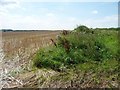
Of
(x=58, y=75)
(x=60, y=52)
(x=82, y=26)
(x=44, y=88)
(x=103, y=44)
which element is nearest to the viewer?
(x=44, y=88)

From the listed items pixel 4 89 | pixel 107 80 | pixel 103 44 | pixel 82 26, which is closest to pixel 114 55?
pixel 103 44

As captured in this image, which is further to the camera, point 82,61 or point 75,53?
point 75,53

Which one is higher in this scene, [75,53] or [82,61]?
[75,53]

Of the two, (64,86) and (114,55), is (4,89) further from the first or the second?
(114,55)

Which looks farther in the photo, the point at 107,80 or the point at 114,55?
the point at 114,55

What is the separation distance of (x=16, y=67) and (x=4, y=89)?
167 cm

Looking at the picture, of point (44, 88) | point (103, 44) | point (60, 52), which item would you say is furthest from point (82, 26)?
point (44, 88)

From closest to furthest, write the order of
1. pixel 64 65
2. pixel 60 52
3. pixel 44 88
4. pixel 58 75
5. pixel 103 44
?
pixel 44 88 < pixel 58 75 < pixel 64 65 < pixel 60 52 < pixel 103 44

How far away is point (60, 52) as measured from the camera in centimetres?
955

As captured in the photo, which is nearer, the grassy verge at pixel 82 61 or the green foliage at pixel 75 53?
the grassy verge at pixel 82 61

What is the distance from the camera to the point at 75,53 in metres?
9.50

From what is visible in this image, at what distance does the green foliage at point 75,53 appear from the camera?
8.77 meters

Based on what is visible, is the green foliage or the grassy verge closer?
the grassy verge

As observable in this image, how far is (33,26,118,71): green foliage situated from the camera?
28.8ft
